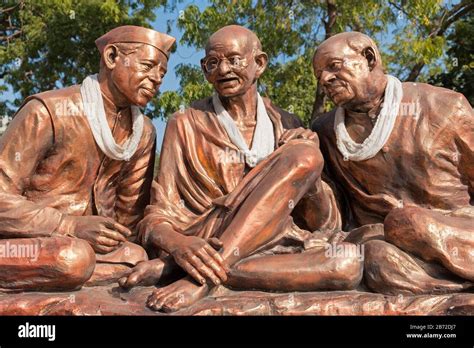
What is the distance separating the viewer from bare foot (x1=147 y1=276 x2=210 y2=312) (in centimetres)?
406

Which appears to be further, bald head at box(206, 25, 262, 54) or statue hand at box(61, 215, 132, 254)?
bald head at box(206, 25, 262, 54)

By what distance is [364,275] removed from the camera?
4.45 metres

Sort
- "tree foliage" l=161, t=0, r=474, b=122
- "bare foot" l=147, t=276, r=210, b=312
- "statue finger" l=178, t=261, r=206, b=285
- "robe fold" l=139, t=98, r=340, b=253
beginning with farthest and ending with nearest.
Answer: "tree foliage" l=161, t=0, r=474, b=122, "robe fold" l=139, t=98, r=340, b=253, "statue finger" l=178, t=261, r=206, b=285, "bare foot" l=147, t=276, r=210, b=312

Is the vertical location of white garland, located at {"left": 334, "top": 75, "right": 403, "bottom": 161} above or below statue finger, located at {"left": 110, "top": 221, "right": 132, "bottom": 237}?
above

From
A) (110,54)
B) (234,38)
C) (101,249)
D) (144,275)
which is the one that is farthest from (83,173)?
(234,38)

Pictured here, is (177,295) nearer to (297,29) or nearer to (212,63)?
(212,63)

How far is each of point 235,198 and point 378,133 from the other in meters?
1.15

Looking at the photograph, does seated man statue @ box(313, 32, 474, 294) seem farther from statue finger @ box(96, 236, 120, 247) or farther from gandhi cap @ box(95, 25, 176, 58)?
statue finger @ box(96, 236, 120, 247)

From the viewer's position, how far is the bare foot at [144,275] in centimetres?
431

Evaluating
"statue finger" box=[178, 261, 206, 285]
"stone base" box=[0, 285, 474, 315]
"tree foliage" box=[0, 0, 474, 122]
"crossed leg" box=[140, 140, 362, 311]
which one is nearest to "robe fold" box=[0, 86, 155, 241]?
"stone base" box=[0, 285, 474, 315]

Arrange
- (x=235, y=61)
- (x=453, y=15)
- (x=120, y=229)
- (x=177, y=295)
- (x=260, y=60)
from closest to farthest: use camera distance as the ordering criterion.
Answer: (x=177, y=295) → (x=120, y=229) → (x=235, y=61) → (x=260, y=60) → (x=453, y=15)

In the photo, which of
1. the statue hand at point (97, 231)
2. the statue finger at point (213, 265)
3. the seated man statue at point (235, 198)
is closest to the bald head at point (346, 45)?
the seated man statue at point (235, 198)

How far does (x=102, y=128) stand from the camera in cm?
489
